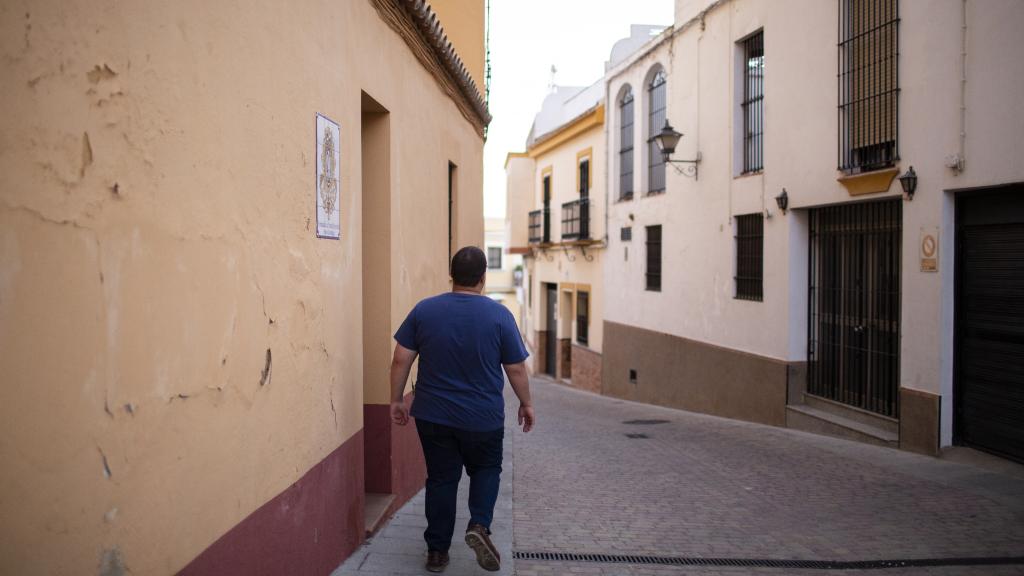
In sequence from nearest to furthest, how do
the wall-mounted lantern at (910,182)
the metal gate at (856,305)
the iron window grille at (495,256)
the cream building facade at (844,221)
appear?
the cream building facade at (844,221) → the wall-mounted lantern at (910,182) → the metal gate at (856,305) → the iron window grille at (495,256)

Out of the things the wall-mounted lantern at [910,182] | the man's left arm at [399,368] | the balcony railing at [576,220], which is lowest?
the man's left arm at [399,368]

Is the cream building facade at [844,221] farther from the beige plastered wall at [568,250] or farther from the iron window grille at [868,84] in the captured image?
the beige plastered wall at [568,250]

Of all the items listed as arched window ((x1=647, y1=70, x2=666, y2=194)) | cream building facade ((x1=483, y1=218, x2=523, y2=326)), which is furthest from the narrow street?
cream building facade ((x1=483, y1=218, x2=523, y2=326))

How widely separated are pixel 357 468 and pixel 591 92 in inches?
776

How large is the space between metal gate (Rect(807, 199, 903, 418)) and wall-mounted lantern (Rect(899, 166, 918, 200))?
0.45 m

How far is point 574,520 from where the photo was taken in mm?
5738

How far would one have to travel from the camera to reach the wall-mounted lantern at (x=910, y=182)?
816 centimetres

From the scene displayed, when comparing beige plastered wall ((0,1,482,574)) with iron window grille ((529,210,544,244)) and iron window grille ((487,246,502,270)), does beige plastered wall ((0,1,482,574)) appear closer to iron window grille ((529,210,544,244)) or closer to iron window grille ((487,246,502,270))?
iron window grille ((529,210,544,244))

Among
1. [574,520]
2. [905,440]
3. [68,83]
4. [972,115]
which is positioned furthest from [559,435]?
[68,83]

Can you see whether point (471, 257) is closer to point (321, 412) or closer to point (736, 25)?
point (321, 412)

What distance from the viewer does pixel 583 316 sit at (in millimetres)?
22062

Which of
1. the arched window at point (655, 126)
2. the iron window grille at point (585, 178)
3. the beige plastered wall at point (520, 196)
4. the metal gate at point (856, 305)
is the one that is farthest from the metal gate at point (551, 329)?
the metal gate at point (856, 305)

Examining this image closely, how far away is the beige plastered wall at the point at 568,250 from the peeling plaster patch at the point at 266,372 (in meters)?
16.8

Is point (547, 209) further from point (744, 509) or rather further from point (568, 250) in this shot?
point (744, 509)
